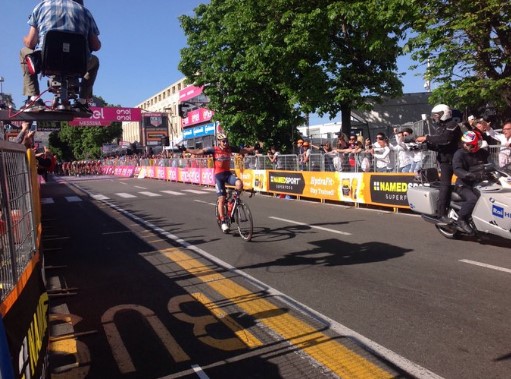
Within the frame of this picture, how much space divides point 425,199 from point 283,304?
4.55 meters

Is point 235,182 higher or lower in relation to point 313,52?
lower

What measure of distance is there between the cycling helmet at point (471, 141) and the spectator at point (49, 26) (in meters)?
5.77

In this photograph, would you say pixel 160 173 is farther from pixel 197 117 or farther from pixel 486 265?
pixel 486 265

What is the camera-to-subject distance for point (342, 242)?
332 inches

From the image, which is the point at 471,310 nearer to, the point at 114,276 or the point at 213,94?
the point at 114,276

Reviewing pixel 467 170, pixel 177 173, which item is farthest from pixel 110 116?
pixel 467 170

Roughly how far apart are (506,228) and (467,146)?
1.54 metres

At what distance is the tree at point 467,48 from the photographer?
14.4 meters

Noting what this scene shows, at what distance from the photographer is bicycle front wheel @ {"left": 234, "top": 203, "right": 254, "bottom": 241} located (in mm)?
8906

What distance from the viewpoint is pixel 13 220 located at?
3055 millimetres

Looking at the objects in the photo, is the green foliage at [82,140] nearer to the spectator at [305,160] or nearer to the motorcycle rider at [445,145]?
the spectator at [305,160]

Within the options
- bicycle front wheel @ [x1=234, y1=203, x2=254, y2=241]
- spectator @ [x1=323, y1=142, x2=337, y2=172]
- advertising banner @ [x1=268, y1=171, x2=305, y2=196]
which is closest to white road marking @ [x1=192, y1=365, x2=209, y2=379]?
bicycle front wheel @ [x1=234, y1=203, x2=254, y2=241]

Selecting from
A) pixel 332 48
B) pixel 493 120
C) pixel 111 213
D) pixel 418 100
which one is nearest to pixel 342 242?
pixel 111 213

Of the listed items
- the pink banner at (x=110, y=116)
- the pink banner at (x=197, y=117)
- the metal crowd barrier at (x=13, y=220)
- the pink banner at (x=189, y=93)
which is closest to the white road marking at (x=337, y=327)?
the metal crowd barrier at (x=13, y=220)
